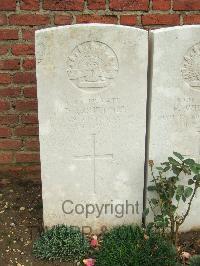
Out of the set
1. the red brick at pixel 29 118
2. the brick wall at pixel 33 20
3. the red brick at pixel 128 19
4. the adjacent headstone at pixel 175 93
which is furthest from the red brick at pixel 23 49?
the adjacent headstone at pixel 175 93

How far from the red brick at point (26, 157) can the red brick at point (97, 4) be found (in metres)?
1.50

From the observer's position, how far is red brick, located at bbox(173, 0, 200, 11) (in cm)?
354

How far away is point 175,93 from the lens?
9.52 feet

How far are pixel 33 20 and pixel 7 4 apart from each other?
Result: 10.0 inches

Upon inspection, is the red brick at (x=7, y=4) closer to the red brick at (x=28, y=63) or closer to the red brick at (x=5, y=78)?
the red brick at (x=28, y=63)

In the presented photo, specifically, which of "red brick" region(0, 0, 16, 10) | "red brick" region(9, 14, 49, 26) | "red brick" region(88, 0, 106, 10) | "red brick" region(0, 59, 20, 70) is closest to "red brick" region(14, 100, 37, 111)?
"red brick" region(0, 59, 20, 70)

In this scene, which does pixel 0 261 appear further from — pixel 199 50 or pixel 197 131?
pixel 199 50

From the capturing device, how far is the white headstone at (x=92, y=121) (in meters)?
2.74

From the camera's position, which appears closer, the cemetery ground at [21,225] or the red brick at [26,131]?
the cemetery ground at [21,225]

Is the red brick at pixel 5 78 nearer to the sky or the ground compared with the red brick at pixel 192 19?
nearer to the ground

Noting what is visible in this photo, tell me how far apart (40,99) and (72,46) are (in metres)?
0.43

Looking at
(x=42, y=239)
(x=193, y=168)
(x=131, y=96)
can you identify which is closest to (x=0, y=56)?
(x=131, y=96)

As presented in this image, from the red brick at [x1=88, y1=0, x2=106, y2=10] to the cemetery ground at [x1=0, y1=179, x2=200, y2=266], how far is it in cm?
178

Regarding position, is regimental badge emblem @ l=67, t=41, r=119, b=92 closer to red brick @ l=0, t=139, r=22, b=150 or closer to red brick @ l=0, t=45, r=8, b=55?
red brick @ l=0, t=45, r=8, b=55
